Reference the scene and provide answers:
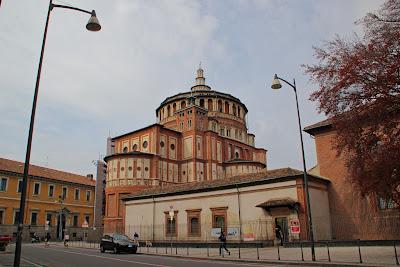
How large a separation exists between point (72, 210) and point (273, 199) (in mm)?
44146

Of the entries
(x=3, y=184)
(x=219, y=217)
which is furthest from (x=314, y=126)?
(x=3, y=184)

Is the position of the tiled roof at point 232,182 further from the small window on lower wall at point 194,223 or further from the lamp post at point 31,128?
the lamp post at point 31,128

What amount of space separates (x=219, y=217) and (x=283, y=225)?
5994mm

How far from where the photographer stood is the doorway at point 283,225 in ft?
89.3

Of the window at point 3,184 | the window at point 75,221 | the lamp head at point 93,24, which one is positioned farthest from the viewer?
the window at point 75,221

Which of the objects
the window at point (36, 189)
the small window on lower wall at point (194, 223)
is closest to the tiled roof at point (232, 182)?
the small window on lower wall at point (194, 223)

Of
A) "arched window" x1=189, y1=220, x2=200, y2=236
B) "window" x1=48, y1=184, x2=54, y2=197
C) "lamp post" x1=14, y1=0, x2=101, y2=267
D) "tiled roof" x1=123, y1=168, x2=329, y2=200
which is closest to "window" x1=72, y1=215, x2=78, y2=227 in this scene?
"window" x1=48, y1=184, x2=54, y2=197

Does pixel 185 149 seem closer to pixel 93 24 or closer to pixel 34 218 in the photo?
pixel 34 218

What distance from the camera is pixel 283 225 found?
27625 mm

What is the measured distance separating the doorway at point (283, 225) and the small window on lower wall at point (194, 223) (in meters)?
7.70

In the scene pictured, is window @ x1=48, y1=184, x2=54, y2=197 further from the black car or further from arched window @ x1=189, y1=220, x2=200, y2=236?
the black car

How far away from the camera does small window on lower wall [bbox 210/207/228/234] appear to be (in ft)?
101

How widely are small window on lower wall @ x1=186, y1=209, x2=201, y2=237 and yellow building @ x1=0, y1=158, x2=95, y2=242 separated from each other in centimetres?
2277

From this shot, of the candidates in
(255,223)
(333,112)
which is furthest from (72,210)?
(333,112)
